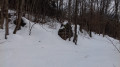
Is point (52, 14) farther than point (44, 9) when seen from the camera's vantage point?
Yes

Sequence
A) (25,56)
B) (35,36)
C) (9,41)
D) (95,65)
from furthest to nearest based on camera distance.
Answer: (35,36) < (9,41) < (25,56) < (95,65)

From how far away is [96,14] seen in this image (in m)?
23.1

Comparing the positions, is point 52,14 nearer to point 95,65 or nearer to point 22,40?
Answer: point 22,40

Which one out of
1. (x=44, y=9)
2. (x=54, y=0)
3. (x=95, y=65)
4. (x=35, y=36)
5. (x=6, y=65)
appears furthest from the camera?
(x=54, y=0)

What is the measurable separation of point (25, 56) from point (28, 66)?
1.14 meters

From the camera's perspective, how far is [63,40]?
12250mm

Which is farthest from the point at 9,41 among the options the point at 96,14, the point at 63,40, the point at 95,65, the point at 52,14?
the point at 96,14

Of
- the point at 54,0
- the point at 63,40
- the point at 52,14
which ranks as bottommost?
the point at 63,40

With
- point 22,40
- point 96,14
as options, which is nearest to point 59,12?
point 96,14

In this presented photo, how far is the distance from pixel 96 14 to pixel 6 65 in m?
19.3

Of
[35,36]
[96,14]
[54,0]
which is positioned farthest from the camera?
[96,14]

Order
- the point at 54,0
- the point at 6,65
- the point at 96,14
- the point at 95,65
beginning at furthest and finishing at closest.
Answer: the point at 96,14 → the point at 54,0 → the point at 95,65 → the point at 6,65

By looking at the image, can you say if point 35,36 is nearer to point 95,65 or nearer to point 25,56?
point 25,56

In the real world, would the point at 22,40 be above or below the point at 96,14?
below
